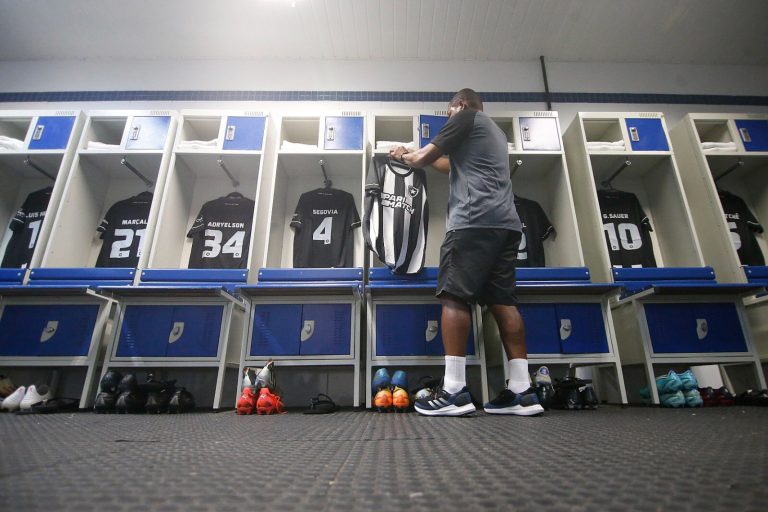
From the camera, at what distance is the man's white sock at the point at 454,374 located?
5.21 ft

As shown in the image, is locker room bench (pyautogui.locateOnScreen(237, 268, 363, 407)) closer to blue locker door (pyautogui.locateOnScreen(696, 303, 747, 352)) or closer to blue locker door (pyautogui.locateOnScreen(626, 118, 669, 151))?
blue locker door (pyautogui.locateOnScreen(696, 303, 747, 352))

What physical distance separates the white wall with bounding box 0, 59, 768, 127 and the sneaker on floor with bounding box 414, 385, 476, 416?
10.2 feet

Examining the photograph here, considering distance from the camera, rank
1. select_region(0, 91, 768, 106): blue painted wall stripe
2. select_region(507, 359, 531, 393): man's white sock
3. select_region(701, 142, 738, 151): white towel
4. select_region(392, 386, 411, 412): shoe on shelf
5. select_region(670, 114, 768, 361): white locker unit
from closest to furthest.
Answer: select_region(507, 359, 531, 393): man's white sock < select_region(392, 386, 411, 412): shoe on shelf < select_region(670, 114, 768, 361): white locker unit < select_region(701, 142, 738, 151): white towel < select_region(0, 91, 768, 106): blue painted wall stripe

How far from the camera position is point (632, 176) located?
327 centimetres

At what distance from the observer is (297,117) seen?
10.1ft

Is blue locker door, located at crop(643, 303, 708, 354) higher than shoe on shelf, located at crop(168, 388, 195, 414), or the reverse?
blue locker door, located at crop(643, 303, 708, 354)

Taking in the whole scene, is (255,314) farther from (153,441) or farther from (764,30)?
(764,30)

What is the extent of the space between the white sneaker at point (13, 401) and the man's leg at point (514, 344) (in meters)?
2.60

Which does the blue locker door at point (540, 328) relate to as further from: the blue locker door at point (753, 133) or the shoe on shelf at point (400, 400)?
the blue locker door at point (753, 133)

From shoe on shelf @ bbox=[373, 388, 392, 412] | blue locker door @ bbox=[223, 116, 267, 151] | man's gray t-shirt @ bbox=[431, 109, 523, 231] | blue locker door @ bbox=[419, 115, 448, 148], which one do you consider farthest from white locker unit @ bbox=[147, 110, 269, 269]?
man's gray t-shirt @ bbox=[431, 109, 523, 231]

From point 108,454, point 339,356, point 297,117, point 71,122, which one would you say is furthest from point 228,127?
point 108,454

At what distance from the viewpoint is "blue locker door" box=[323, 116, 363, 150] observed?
2945 mm

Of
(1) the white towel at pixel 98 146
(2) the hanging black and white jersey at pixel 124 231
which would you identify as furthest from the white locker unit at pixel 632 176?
(1) the white towel at pixel 98 146

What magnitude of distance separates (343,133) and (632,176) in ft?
8.73
